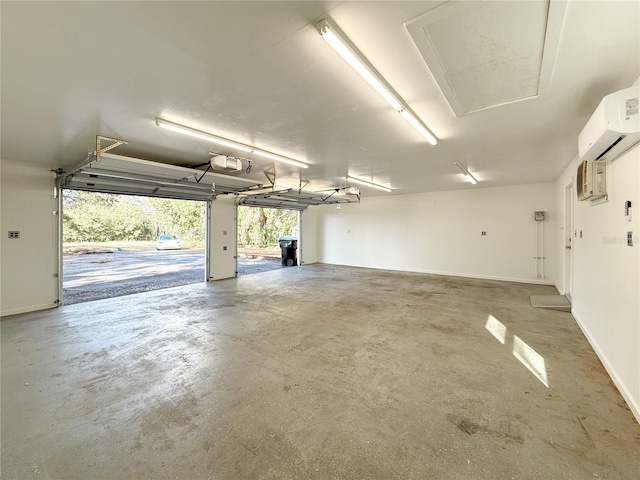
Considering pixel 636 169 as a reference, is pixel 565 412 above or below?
below

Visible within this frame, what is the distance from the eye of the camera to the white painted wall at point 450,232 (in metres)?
6.88

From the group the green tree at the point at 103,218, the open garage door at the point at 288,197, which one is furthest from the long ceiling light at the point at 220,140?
the green tree at the point at 103,218

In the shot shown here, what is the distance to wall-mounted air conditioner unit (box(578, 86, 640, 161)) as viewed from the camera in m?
1.82

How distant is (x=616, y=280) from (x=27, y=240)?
8.14 meters

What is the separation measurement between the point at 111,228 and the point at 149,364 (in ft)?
53.8

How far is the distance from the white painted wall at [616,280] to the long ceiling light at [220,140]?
4.07 metres

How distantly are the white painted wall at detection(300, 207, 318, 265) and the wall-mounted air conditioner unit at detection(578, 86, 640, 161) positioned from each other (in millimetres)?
8703

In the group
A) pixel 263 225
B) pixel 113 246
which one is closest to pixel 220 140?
pixel 263 225

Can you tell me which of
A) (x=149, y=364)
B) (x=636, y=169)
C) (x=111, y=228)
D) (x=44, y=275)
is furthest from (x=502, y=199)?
(x=111, y=228)

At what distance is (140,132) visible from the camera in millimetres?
3250

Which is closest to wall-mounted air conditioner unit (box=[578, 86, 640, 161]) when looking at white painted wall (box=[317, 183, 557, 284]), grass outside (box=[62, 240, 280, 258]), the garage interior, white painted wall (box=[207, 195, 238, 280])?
the garage interior

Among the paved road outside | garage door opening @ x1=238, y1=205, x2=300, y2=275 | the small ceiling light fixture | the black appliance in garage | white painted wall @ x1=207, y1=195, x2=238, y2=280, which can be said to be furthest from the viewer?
garage door opening @ x1=238, y1=205, x2=300, y2=275

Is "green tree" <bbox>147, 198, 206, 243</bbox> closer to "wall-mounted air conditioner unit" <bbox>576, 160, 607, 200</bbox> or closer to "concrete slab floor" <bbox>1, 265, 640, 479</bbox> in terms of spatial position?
"concrete slab floor" <bbox>1, 265, 640, 479</bbox>

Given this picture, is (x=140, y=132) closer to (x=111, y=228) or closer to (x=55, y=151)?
(x=55, y=151)
